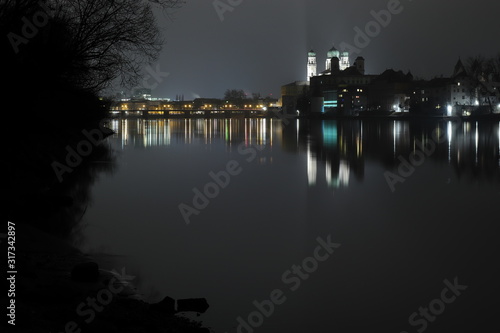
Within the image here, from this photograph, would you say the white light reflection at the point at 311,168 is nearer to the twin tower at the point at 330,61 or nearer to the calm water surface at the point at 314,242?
the calm water surface at the point at 314,242

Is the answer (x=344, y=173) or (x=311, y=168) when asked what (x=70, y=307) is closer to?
(x=344, y=173)

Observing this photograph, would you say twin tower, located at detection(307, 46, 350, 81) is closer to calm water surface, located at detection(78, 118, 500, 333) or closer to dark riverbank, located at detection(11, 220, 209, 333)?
calm water surface, located at detection(78, 118, 500, 333)

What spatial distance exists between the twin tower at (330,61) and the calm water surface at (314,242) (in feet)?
375

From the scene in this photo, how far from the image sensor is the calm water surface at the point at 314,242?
273 inches

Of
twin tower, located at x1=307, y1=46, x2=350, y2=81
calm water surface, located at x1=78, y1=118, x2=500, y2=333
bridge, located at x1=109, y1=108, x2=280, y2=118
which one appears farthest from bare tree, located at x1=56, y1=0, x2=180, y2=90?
bridge, located at x1=109, y1=108, x2=280, y2=118

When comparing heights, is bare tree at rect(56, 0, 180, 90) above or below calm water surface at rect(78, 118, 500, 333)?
above

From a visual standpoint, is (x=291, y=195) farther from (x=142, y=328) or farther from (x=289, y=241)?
(x=142, y=328)

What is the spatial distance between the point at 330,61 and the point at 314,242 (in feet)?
433

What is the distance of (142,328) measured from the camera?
553 cm

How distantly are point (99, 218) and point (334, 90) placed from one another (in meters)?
97.7

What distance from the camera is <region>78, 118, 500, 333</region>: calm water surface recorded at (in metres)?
6.93

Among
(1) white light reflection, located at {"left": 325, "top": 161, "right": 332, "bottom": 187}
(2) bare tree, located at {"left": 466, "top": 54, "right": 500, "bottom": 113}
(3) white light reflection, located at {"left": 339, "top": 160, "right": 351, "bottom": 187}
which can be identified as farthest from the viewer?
(2) bare tree, located at {"left": 466, "top": 54, "right": 500, "bottom": 113}

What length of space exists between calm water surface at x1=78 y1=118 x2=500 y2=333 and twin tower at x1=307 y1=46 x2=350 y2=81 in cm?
11424

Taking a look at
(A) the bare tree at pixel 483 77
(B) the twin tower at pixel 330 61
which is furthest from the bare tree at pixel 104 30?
(B) the twin tower at pixel 330 61
